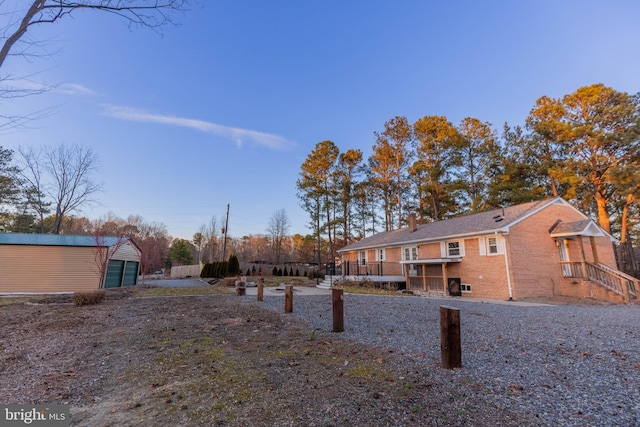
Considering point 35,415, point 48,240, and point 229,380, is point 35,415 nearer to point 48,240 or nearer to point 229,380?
point 229,380

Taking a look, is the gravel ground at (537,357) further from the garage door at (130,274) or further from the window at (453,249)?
the garage door at (130,274)

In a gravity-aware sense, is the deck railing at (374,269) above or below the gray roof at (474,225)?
below

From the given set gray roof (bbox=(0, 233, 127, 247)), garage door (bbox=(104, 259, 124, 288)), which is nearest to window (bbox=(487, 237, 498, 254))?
gray roof (bbox=(0, 233, 127, 247))

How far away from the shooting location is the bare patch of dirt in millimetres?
2479

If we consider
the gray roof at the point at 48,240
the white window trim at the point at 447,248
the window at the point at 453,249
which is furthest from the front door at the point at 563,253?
the gray roof at the point at 48,240

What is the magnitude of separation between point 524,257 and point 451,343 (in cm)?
1392

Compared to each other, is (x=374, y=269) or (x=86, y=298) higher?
(x=374, y=269)

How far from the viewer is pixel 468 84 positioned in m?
15.0

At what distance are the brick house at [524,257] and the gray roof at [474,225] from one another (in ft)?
0.17

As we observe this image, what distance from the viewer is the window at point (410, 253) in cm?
2011

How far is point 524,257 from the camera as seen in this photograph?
14.5 meters

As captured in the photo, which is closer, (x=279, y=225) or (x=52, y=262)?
(x=52, y=262)

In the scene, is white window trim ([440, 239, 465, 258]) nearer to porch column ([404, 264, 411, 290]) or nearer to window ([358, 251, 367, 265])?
porch column ([404, 264, 411, 290])

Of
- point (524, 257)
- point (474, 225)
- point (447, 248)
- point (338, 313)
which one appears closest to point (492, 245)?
point (524, 257)
